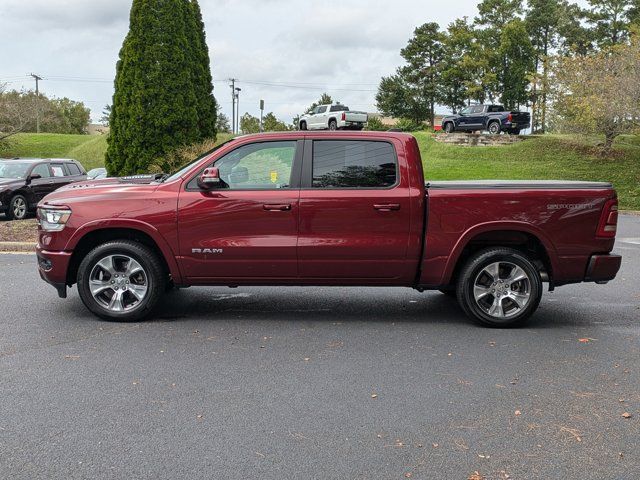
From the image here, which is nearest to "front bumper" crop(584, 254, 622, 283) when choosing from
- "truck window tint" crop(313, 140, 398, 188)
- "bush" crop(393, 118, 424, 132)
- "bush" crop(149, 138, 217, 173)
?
"truck window tint" crop(313, 140, 398, 188)

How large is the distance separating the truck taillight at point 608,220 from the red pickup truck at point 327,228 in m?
0.01

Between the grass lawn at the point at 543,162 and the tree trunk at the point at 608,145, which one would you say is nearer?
the grass lawn at the point at 543,162

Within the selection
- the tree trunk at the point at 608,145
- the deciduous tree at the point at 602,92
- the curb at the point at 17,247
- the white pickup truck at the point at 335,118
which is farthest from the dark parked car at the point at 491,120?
the curb at the point at 17,247

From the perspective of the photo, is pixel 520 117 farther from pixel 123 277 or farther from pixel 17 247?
pixel 123 277

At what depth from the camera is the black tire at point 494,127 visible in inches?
1447

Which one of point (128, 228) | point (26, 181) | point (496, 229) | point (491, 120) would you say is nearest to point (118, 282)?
point (128, 228)

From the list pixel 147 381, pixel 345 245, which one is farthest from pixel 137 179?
pixel 147 381

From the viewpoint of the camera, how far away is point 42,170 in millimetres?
17062

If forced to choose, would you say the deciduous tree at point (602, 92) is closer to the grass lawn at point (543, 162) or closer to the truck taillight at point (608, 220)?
the grass lawn at point (543, 162)

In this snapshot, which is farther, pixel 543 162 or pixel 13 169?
pixel 543 162

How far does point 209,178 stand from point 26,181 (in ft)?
39.3

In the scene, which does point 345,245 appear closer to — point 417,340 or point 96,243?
point 417,340

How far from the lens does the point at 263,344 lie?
5668 millimetres

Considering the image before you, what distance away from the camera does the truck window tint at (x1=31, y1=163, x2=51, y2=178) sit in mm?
16812
